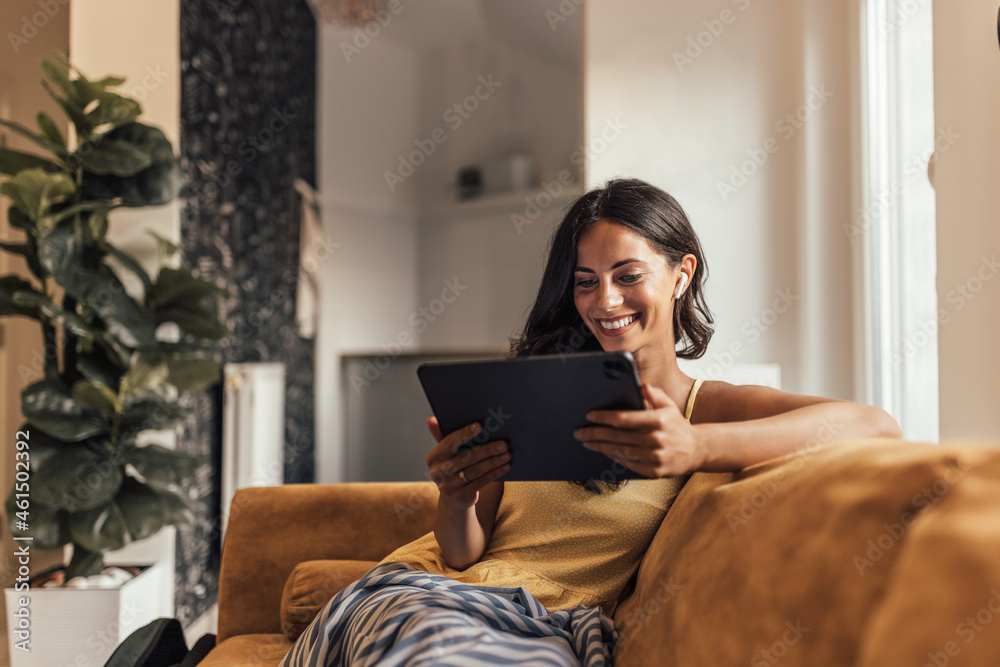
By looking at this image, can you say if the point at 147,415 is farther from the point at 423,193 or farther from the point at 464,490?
the point at 423,193

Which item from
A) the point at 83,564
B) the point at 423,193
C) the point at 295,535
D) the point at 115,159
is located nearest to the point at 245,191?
the point at 115,159

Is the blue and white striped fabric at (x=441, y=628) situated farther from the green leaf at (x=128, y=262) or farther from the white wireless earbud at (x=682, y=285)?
the green leaf at (x=128, y=262)

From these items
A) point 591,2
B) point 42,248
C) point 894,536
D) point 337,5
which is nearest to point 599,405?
point 894,536

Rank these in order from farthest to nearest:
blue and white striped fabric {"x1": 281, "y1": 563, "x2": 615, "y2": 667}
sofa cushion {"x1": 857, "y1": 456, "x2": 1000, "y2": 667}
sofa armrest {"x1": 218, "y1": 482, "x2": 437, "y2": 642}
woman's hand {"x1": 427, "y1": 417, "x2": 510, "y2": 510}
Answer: sofa armrest {"x1": 218, "y1": 482, "x2": 437, "y2": 642}, woman's hand {"x1": 427, "y1": 417, "x2": 510, "y2": 510}, blue and white striped fabric {"x1": 281, "y1": 563, "x2": 615, "y2": 667}, sofa cushion {"x1": 857, "y1": 456, "x2": 1000, "y2": 667}

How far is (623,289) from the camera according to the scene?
1322mm

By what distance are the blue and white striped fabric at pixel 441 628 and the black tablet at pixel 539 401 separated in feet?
0.65

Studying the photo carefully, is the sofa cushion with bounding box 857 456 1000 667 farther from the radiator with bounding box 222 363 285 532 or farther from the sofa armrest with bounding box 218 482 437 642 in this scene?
the radiator with bounding box 222 363 285 532

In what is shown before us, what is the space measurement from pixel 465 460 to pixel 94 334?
1.63m

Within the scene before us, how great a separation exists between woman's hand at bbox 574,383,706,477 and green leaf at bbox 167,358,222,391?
1783 mm

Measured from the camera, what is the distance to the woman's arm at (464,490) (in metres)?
1.11

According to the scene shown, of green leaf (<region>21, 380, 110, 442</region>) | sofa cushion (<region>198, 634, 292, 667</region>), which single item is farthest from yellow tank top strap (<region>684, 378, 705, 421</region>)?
green leaf (<region>21, 380, 110, 442</region>)

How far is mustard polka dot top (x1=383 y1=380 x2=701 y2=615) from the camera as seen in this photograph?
127 cm

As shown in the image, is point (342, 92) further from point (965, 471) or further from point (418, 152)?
point (965, 471)

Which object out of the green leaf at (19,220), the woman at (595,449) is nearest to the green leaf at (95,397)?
the green leaf at (19,220)
